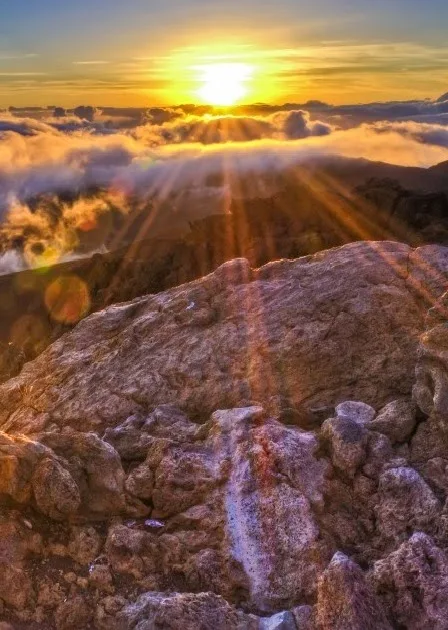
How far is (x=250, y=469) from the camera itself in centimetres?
1149

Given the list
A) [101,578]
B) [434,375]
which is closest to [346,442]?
[434,375]

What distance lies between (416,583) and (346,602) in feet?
3.47

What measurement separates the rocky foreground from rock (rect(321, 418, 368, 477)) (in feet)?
0.09

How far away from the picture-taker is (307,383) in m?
15.1

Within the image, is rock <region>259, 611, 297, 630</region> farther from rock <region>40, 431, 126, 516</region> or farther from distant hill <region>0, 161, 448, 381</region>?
distant hill <region>0, 161, 448, 381</region>

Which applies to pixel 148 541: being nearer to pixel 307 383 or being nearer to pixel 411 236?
pixel 307 383

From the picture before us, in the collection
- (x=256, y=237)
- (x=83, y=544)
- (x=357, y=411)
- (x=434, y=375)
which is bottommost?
(x=256, y=237)

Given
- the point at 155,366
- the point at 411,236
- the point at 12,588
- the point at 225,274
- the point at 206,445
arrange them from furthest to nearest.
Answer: the point at 411,236, the point at 225,274, the point at 155,366, the point at 206,445, the point at 12,588

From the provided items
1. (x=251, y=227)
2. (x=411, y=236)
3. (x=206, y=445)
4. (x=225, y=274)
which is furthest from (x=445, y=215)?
(x=206, y=445)

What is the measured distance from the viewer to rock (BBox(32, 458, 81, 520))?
420 inches

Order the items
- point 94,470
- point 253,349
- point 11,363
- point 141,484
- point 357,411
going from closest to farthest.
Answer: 1. point 94,470
2. point 141,484
3. point 357,411
4. point 253,349
5. point 11,363

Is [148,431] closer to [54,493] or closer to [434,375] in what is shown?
[54,493]

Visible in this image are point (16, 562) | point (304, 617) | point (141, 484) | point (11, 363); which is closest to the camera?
point (304, 617)

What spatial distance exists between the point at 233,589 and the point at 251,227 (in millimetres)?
80594
